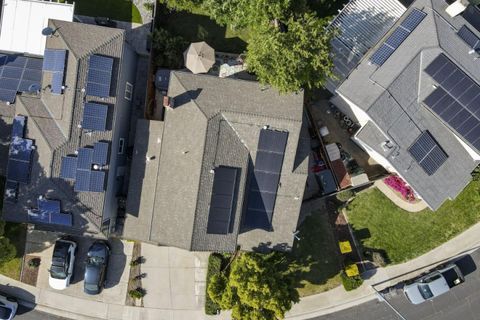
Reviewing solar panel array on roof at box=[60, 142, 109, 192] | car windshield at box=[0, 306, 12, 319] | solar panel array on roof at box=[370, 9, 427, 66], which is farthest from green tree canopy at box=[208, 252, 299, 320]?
car windshield at box=[0, 306, 12, 319]

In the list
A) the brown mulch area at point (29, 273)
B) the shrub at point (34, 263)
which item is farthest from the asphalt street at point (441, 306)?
the brown mulch area at point (29, 273)

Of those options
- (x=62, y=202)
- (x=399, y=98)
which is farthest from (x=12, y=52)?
(x=399, y=98)

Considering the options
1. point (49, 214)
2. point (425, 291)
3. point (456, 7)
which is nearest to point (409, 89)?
point (456, 7)

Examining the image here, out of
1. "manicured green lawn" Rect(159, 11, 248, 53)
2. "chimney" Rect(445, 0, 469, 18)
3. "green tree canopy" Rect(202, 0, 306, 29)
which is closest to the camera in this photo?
"chimney" Rect(445, 0, 469, 18)

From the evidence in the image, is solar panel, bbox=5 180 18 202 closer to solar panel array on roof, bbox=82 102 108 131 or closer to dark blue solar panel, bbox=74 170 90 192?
dark blue solar panel, bbox=74 170 90 192

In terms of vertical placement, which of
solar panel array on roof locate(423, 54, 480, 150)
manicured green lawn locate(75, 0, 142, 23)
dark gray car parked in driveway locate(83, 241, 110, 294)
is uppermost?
solar panel array on roof locate(423, 54, 480, 150)

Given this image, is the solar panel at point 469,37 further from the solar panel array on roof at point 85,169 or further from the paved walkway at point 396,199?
the solar panel array on roof at point 85,169

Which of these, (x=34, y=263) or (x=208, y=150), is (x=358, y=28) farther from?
(x=34, y=263)

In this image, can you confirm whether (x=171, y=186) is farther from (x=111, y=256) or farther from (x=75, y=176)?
(x=111, y=256)
